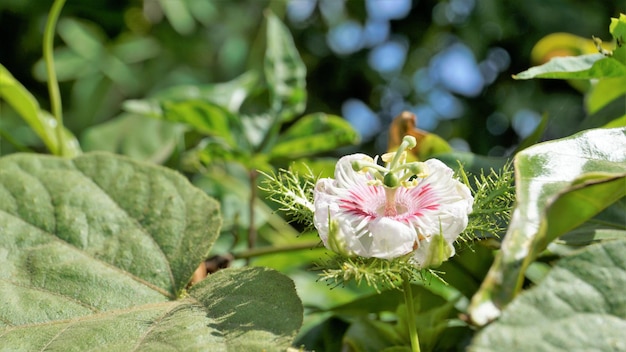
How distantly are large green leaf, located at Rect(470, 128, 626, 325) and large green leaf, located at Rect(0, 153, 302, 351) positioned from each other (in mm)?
116

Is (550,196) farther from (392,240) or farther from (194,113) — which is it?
(194,113)

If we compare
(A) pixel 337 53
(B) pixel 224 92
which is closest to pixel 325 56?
(A) pixel 337 53

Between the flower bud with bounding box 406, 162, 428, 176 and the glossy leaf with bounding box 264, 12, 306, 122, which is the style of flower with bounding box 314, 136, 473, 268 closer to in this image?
the flower bud with bounding box 406, 162, 428, 176

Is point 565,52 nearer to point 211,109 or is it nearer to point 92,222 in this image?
point 211,109

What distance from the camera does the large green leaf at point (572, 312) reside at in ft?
0.95

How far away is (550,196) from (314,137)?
436 millimetres

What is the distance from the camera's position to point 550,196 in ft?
1.16

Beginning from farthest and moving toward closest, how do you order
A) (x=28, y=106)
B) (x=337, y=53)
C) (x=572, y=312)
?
(x=337, y=53) < (x=28, y=106) < (x=572, y=312)

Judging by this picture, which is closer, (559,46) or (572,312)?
(572,312)

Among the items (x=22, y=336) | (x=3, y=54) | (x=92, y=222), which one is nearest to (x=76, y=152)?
(x=92, y=222)

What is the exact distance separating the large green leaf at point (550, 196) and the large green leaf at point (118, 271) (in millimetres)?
116

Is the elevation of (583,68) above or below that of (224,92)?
above

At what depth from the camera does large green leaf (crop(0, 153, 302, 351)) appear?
390 millimetres

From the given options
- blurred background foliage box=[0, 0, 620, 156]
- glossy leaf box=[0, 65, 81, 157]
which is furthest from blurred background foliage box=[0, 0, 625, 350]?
glossy leaf box=[0, 65, 81, 157]
